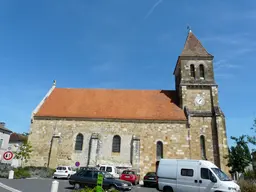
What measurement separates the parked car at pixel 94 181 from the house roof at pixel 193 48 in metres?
19.4

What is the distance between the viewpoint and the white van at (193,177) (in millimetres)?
10312

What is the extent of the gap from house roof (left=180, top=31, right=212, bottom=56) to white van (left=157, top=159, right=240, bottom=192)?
60.3ft

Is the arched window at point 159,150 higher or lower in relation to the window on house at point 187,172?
higher

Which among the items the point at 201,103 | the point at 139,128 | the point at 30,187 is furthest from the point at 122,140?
the point at 30,187

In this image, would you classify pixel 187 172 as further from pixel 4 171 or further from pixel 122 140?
pixel 4 171

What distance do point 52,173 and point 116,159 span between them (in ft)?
21.7

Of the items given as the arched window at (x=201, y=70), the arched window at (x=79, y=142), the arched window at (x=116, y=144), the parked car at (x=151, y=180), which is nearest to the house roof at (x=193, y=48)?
the arched window at (x=201, y=70)

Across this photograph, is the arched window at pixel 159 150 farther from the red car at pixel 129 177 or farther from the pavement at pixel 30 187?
the pavement at pixel 30 187

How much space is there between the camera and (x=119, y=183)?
12.6 m

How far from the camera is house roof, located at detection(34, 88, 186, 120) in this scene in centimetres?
2459

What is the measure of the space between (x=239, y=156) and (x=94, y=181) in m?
13.9

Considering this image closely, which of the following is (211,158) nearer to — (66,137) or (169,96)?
(169,96)

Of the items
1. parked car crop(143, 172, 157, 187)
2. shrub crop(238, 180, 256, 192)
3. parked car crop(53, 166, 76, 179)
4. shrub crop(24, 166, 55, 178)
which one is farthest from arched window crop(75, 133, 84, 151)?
shrub crop(238, 180, 256, 192)

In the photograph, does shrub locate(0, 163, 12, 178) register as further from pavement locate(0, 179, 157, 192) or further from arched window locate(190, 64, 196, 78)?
arched window locate(190, 64, 196, 78)
